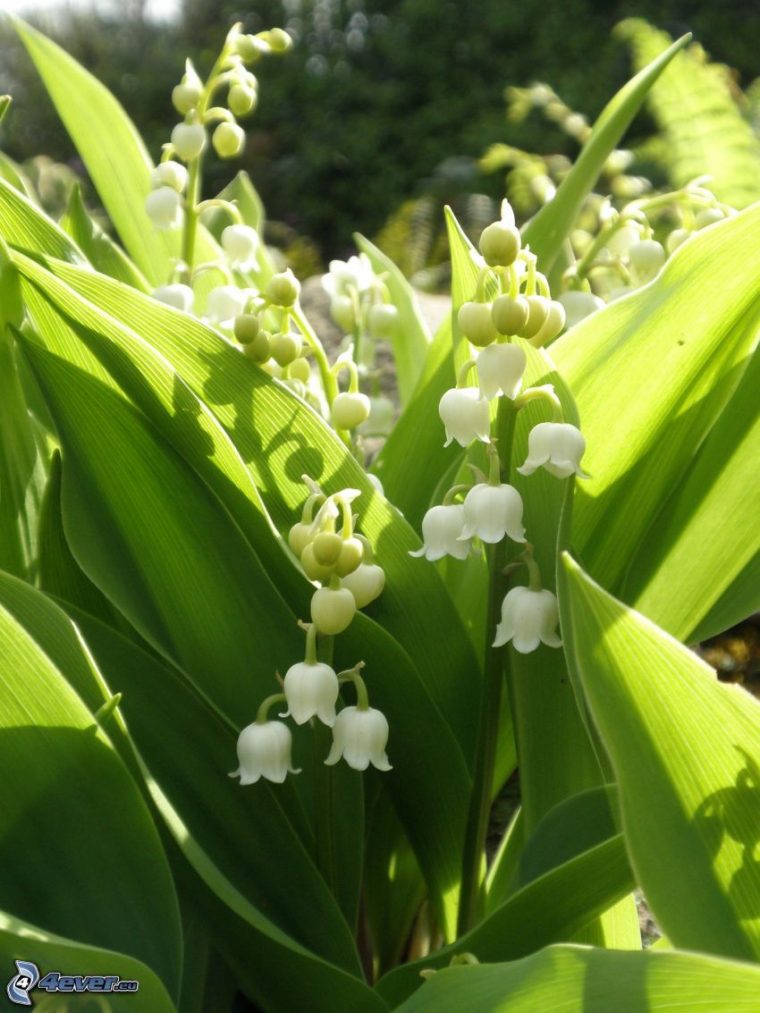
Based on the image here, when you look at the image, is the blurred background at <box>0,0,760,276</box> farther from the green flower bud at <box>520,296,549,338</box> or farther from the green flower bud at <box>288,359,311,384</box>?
the green flower bud at <box>520,296,549,338</box>

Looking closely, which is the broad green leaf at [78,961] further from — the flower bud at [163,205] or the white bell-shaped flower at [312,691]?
the flower bud at [163,205]

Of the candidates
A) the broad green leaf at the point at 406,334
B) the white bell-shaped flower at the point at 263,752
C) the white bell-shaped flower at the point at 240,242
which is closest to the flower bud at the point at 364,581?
the white bell-shaped flower at the point at 263,752

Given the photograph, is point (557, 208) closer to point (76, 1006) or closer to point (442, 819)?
point (442, 819)

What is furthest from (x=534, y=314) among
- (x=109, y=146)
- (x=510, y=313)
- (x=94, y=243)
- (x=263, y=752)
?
(x=109, y=146)

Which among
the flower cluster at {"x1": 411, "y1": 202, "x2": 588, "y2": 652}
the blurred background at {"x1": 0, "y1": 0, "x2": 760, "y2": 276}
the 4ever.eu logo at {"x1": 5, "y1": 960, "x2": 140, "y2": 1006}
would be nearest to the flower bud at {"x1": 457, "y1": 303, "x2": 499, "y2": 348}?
the flower cluster at {"x1": 411, "y1": 202, "x2": 588, "y2": 652}

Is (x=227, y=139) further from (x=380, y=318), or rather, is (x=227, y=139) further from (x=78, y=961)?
(x=78, y=961)

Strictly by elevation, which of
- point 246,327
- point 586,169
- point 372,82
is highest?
point 372,82
